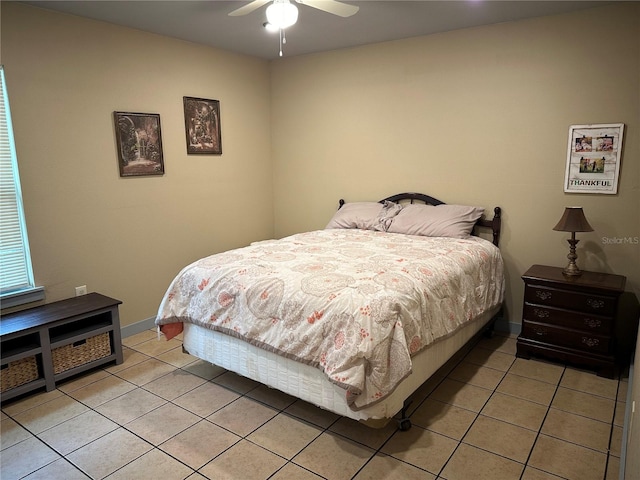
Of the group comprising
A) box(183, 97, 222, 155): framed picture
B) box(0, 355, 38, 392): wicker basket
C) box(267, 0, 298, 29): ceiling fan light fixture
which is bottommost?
box(0, 355, 38, 392): wicker basket

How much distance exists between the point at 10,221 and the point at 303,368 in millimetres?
2356

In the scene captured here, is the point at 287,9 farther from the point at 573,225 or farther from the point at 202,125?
the point at 573,225

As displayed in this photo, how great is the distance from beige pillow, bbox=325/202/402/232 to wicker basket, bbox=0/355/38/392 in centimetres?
266

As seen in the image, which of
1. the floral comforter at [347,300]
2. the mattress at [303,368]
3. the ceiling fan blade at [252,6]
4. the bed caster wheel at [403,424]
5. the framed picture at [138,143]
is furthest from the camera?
the framed picture at [138,143]

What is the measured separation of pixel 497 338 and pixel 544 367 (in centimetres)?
56

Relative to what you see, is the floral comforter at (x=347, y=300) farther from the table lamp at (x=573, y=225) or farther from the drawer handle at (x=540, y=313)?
the table lamp at (x=573, y=225)

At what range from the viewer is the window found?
2.98 m

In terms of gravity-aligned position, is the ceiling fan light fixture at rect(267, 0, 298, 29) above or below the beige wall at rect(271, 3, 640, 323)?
above

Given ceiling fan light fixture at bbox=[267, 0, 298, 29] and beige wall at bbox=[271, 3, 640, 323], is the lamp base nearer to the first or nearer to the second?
beige wall at bbox=[271, 3, 640, 323]

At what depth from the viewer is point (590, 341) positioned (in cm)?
301

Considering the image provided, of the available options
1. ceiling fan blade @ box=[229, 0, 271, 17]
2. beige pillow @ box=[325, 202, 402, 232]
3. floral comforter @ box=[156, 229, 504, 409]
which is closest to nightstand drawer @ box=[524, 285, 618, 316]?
floral comforter @ box=[156, 229, 504, 409]

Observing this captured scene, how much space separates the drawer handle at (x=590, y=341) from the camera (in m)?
2.99

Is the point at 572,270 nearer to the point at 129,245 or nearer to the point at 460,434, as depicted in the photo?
the point at 460,434

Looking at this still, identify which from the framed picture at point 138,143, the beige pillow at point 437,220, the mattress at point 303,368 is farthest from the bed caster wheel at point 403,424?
the framed picture at point 138,143
